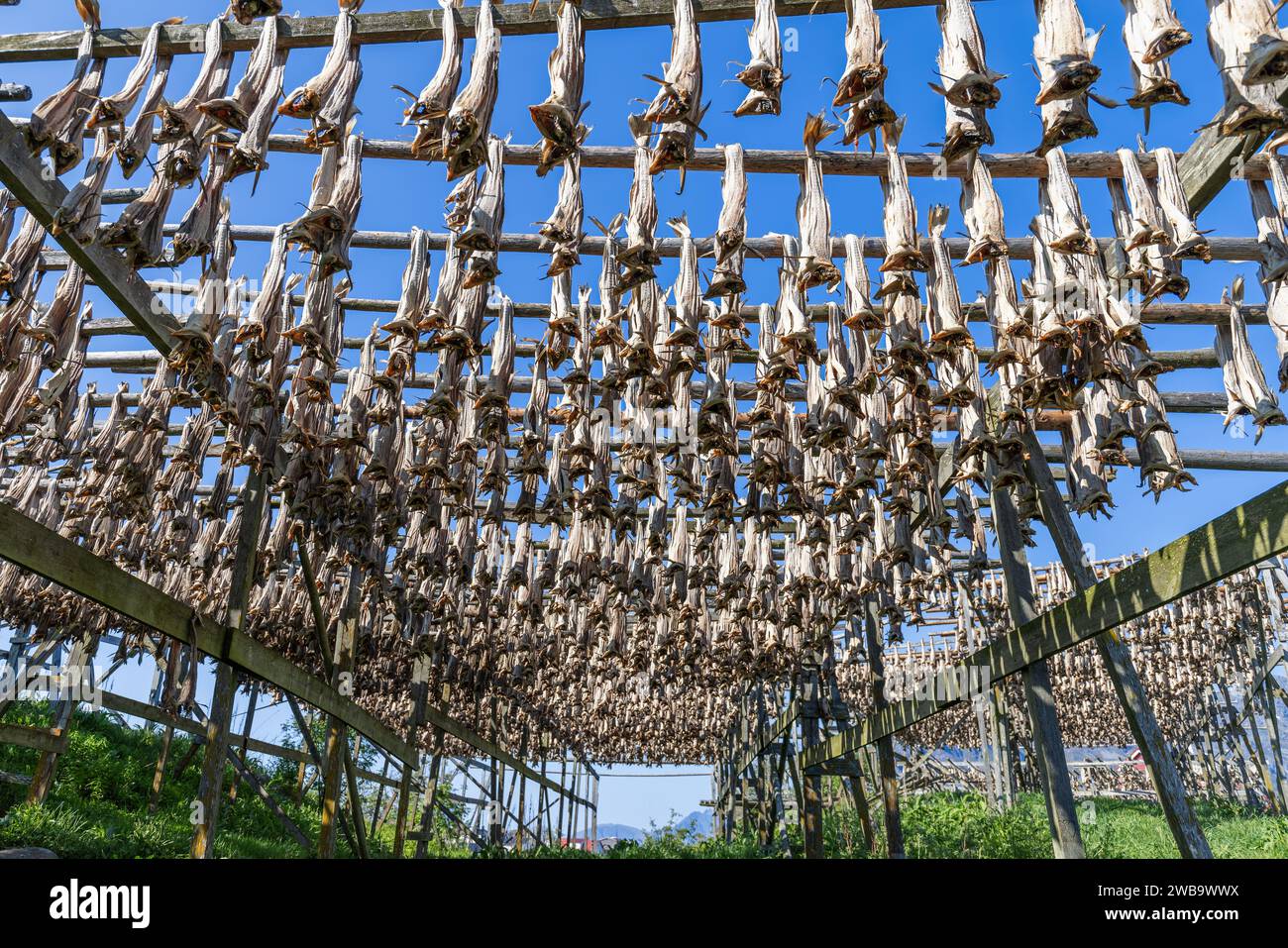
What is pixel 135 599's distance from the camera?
5.49 metres

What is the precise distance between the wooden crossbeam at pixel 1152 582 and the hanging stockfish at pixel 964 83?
2.11 meters

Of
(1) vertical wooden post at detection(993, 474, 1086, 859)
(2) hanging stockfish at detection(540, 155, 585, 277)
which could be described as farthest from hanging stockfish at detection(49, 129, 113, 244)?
(1) vertical wooden post at detection(993, 474, 1086, 859)

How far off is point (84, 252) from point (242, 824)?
17184mm

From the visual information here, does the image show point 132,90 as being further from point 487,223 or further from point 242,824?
point 242,824

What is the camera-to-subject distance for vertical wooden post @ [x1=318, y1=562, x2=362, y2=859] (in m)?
9.71

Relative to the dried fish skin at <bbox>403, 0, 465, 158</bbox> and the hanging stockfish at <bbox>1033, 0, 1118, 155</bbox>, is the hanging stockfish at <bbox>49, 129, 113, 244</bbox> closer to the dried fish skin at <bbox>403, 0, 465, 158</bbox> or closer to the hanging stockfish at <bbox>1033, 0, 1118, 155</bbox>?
the dried fish skin at <bbox>403, 0, 465, 158</bbox>

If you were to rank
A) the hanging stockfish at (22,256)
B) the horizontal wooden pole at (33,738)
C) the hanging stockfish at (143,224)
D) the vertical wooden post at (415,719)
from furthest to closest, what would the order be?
the vertical wooden post at (415,719), the horizontal wooden pole at (33,738), the hanging stockfish at (22,256), the hanging stockfish at (143,224)

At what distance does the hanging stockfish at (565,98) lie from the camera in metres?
3.22

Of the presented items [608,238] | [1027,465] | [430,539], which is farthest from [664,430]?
[430,539]

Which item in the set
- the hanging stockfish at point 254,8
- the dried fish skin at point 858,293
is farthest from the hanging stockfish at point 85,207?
the dried fish skin at point 858,293

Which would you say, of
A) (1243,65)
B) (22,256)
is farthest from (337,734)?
(1243,65)

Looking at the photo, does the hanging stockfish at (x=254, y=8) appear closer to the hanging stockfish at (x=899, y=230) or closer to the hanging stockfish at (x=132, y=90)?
the hanging stockfish at (x=132, y=90)

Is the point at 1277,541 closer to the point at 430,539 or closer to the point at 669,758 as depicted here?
the point at 430,539

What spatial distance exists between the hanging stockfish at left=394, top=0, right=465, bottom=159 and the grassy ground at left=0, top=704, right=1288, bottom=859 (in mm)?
11011
